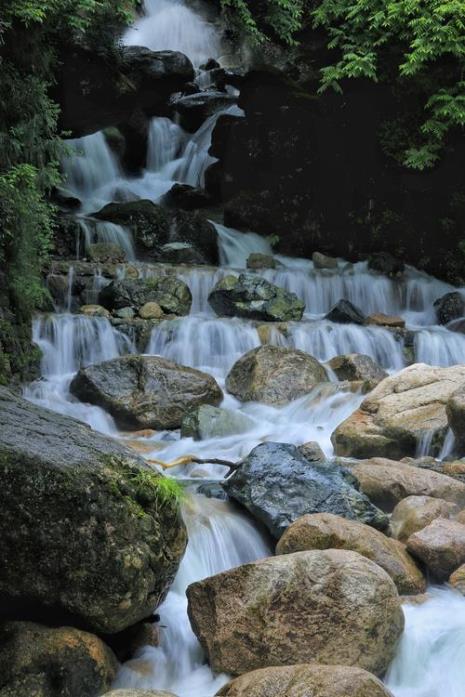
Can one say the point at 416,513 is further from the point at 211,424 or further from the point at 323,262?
the point at 323,262

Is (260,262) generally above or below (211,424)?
above

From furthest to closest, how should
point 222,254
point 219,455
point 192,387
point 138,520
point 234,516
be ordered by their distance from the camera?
1. point 222,254
2. point 192,387
3. point 219,455
4. point 234,516
5. point 138,520

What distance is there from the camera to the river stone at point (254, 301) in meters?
12.1

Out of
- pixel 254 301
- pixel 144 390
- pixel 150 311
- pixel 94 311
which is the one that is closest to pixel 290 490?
pixel 144 390

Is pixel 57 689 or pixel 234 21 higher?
pixel 234 21

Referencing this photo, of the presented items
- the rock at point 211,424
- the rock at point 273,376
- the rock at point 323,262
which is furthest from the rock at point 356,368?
the rock at point 323,262

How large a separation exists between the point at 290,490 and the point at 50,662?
2.59 metres

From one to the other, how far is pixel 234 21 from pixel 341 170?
432cm

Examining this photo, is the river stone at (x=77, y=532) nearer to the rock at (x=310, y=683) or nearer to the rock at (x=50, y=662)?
the rock at (x=50, y=662)

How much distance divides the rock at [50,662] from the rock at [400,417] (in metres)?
4.46

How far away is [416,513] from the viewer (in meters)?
5.20

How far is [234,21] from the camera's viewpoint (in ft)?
47.2

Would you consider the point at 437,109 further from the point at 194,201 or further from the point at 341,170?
the point at 194,201

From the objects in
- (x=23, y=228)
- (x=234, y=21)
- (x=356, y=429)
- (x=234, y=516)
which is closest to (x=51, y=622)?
(x=234, y=516)
